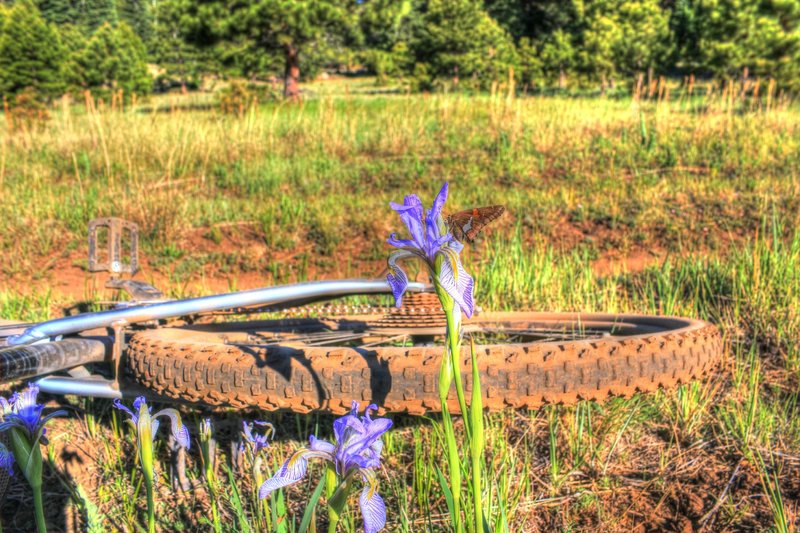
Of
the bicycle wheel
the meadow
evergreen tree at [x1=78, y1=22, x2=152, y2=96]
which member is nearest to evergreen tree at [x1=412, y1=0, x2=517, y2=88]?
evergreen tree at [x1=78, y1=22, x2=152, y2=96]

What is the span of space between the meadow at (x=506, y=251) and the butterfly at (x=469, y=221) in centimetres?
45

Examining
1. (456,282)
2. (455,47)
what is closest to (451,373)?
(456,282)

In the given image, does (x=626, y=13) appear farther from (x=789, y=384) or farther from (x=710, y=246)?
(x=789, y=384)

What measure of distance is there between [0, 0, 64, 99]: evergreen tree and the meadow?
1735 cm

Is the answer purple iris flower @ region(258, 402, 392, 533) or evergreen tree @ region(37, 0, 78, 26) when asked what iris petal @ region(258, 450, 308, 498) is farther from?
evergreen tree @ region(37, 0, 78, 26)

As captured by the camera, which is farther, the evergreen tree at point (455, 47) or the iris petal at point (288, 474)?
the evergreen tree at point (455, 47)

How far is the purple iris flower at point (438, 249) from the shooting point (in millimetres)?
850

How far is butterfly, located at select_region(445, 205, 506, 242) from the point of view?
2.94ft

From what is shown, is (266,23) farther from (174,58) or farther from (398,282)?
(174,58)

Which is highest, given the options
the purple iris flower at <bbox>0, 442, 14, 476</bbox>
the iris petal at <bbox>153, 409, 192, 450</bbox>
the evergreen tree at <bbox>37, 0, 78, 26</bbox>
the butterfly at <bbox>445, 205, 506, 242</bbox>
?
the evergreen tree at <bbox>37, 0, 78, 26</bbox>

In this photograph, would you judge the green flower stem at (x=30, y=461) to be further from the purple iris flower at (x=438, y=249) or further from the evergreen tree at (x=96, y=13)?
the evergreen tree at (x=96, y=13)

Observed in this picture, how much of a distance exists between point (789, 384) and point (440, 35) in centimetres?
2469

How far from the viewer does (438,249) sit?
34.6 inches

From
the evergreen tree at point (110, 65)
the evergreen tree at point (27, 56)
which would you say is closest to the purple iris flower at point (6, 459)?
the evergreen tree at point (27, 56)
